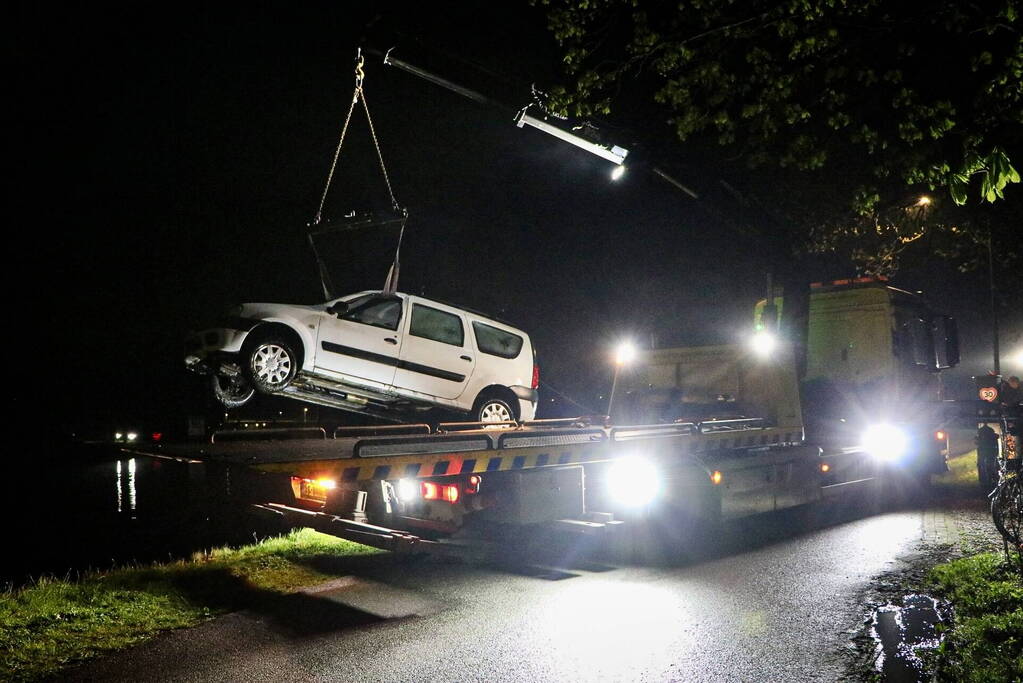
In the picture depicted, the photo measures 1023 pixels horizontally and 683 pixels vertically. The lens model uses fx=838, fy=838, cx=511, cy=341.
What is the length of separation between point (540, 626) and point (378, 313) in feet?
13.6

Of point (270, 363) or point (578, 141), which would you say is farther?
point (578, 141)

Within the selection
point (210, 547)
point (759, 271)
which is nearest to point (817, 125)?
point (759, 271)

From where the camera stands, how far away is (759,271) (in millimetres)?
13547

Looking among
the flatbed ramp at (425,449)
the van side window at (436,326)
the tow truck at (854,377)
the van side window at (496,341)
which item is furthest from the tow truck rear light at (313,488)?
the tow truck at (854,377)

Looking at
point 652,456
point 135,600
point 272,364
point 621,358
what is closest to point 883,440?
point 621,358

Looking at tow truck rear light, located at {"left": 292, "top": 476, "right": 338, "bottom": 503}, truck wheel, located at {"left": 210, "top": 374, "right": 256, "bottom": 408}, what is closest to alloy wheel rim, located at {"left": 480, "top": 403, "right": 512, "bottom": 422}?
truck wheel, located at {"left": 210, "top": 374, "right": 256, "bottom": 408}

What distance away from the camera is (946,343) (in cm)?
1336

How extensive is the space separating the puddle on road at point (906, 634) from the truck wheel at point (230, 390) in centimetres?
604

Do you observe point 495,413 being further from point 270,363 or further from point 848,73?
point 848,73

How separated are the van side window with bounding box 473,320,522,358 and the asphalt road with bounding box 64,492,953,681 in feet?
8.96

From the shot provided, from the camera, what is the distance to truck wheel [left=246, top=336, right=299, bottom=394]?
8.30 metres

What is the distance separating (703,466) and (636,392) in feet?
9.42

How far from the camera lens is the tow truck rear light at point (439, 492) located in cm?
762

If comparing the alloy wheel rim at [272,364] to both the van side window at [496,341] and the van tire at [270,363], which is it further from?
the van side window at [496,341]
